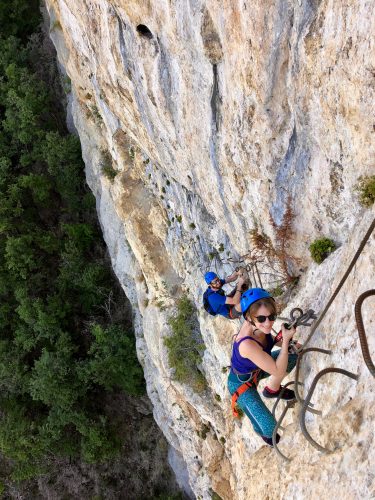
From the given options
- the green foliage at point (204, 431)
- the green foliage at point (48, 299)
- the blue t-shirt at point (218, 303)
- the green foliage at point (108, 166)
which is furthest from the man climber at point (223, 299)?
the green foliage at point (48, 299)

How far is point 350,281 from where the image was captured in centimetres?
519

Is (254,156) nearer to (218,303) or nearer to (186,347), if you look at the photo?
(218,303)

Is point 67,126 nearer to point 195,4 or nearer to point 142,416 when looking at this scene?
point 142,416

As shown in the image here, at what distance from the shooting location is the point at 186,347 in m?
12.9

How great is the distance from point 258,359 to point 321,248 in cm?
214

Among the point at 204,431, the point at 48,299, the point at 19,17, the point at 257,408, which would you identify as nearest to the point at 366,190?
the point at 257,408

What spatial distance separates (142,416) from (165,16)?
15.6 meters

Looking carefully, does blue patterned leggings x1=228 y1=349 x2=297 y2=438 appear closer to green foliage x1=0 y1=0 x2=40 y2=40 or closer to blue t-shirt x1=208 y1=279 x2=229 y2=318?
blue t-shirt x1=208 y1=279 x2=229 y2=318

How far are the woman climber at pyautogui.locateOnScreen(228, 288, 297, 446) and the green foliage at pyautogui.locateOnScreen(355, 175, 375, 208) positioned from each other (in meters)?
1.70

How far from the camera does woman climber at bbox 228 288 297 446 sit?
17.2 ft

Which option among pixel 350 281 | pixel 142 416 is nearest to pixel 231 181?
pixel 350 281

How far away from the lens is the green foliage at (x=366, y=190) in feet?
18.4

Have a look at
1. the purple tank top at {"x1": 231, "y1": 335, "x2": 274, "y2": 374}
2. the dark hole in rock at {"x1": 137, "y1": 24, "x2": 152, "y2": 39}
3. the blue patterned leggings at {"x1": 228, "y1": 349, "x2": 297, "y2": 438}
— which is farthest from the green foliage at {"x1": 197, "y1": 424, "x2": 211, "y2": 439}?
the dark hole in rock at {"x1": 137, "y1": 24, "x2": 152, "y2": 39}

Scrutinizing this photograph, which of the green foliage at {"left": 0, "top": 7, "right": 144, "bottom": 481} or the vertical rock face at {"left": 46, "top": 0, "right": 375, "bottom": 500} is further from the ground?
the vertical rock face at {"left": 46, "top": 0, "right": 375, "bottom": 500}
